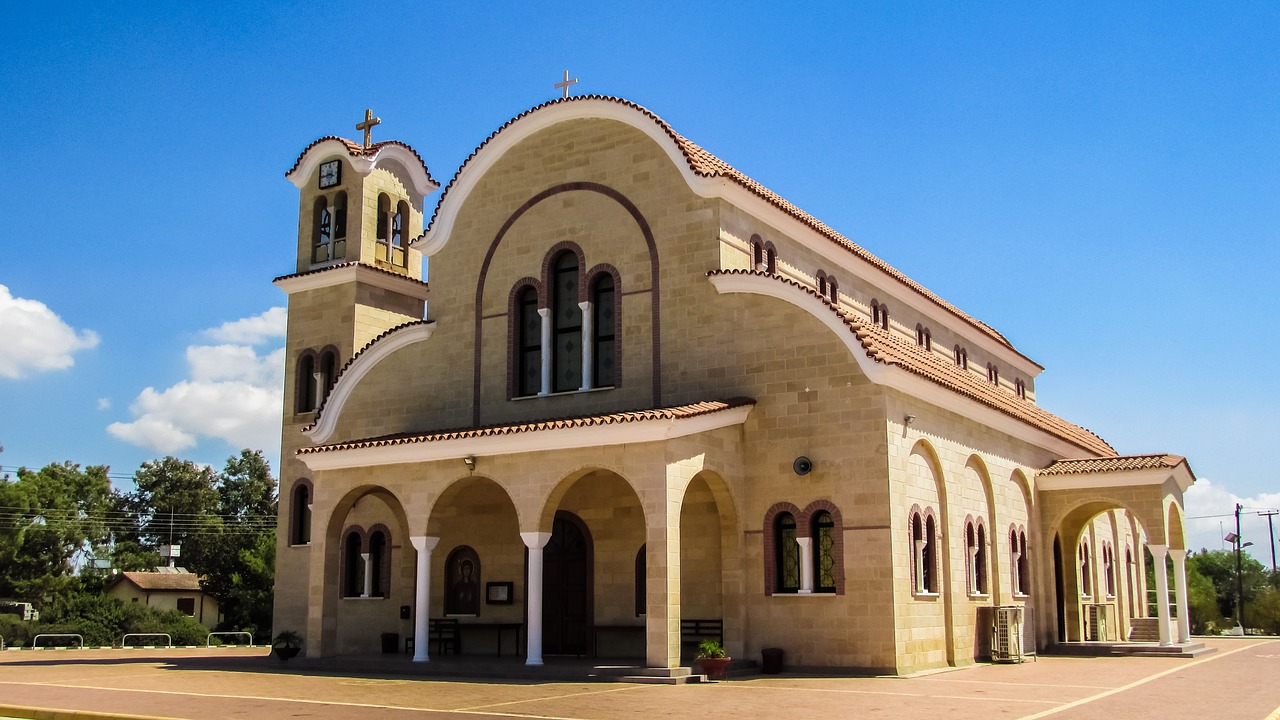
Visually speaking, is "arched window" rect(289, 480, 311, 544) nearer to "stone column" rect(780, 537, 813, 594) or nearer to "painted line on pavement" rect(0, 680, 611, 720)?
"painted line on pavement" rect(0, 680, 611, 720)

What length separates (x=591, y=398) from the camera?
23062 mm

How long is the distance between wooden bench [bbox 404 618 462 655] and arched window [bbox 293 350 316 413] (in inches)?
325

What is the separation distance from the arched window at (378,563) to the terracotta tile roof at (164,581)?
32698mm

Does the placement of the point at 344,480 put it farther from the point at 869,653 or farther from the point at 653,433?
the point at 869,653

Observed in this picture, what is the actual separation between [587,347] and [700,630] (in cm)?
602

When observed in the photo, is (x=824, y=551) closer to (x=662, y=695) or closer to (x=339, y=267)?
(x=662, y=695)

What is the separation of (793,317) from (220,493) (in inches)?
2477

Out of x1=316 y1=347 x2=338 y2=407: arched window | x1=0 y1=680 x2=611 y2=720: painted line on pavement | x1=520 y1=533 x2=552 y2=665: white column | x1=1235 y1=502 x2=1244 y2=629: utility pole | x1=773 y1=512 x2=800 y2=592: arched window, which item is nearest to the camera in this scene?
x1=0 y1=680 x2=611 y2=720: painted line on pavement

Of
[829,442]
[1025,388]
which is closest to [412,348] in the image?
[829,442]

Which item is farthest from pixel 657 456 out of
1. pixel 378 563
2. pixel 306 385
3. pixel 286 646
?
pixel 306 385

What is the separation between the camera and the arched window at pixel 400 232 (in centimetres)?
3177

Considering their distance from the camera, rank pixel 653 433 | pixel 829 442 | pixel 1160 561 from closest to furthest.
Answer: pixel 653 433, pixel 829 442, pixel 1160 561

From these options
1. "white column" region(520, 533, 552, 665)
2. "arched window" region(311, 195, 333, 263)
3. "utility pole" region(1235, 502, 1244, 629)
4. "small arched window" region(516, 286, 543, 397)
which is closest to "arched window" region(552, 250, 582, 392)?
"small arched window" region(516, 286, 543, 397)

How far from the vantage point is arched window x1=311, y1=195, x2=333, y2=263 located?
103 feet
